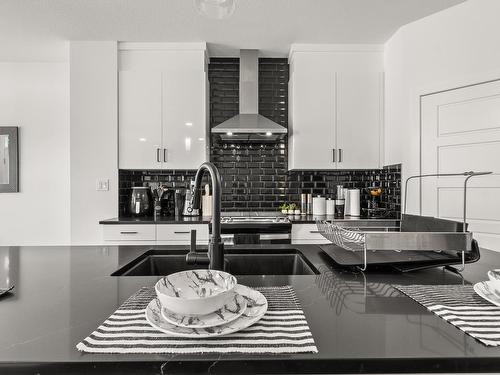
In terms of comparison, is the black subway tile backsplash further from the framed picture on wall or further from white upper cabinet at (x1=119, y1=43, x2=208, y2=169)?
the framed picture on wall

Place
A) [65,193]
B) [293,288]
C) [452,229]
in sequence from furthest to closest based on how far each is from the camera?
1. [65,193]
2. [452,229]
3. [293,288]

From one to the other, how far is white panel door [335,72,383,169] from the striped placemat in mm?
2816

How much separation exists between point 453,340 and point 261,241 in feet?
7.68

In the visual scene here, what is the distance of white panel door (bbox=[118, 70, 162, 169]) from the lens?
3.24 metres

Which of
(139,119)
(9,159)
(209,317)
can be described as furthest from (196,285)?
(9,159)

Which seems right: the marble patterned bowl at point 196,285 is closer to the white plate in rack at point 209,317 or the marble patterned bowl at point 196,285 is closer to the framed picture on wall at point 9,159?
the white plate in rack at point 209,317

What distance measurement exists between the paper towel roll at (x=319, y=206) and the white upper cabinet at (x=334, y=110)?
1.14 ft

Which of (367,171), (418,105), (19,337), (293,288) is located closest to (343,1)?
(418,105)

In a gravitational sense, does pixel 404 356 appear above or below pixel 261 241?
above

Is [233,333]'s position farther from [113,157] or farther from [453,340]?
[113,157]

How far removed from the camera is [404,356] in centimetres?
56

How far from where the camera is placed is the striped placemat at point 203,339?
22.5 inches

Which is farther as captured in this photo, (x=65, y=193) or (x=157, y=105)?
(x=65, y=193)

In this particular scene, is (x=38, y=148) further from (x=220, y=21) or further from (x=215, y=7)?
(x=215, y=7)
